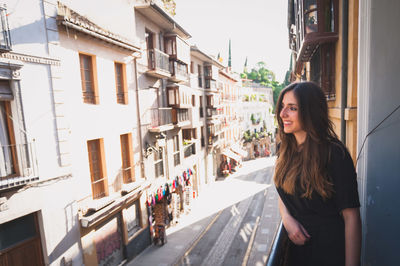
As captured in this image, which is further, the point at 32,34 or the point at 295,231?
the point at 32,34

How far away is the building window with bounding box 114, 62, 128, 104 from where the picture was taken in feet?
40.3

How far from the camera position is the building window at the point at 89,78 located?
10.1 metres

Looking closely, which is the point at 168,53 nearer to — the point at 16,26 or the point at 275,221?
the point at 16,26

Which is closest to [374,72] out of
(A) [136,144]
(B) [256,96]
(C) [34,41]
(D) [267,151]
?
(C) [34,41]

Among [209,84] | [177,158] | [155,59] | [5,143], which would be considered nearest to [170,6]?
[155,59]

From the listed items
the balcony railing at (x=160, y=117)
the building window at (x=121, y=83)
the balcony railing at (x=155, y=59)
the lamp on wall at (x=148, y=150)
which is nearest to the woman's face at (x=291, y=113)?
the building window at (x=121, y=83)

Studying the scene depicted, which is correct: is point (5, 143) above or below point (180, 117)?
below

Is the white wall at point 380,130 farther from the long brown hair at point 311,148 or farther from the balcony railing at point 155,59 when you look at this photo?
the balcony railing at point 155,59

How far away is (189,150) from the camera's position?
22.5 m

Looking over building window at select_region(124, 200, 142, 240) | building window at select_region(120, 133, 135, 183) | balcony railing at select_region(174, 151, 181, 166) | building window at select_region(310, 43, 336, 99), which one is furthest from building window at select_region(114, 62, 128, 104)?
building window at select_region(310, 43, 336, 99)

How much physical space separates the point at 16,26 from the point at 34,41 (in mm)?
660

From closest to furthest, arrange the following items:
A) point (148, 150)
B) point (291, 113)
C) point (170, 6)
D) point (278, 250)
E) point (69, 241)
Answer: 1. point (278, 250)
2. point (291, 113)
3. point (69, 241)
4. point (148, 150)
5. point (170, 6)

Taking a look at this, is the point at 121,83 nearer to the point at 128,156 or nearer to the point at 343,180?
the point at 128,156

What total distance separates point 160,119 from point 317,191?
14.4 metres
